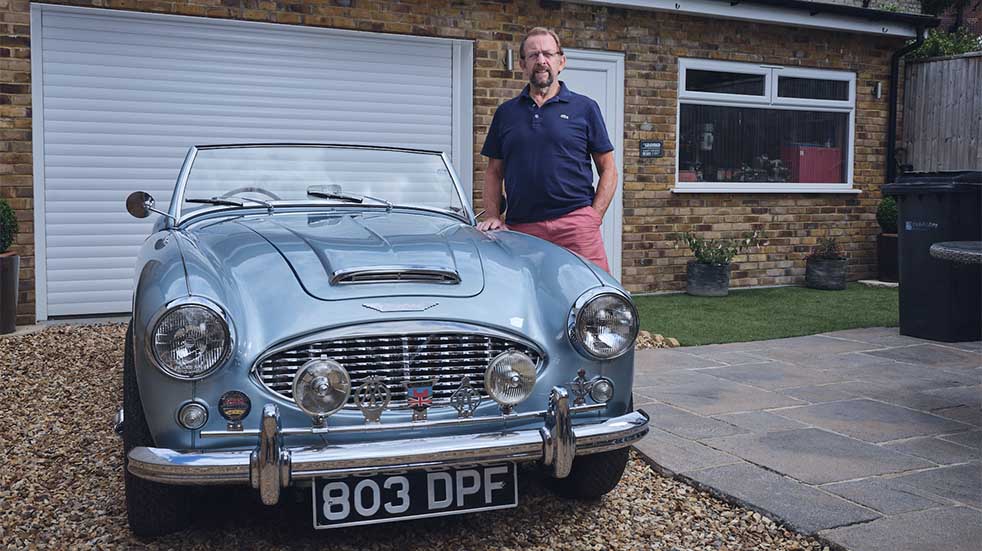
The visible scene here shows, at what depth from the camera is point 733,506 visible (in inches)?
125

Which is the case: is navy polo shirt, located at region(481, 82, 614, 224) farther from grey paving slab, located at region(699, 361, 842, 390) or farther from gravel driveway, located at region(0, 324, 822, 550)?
grey paving slab, located at region(699, 361, 842, 390)

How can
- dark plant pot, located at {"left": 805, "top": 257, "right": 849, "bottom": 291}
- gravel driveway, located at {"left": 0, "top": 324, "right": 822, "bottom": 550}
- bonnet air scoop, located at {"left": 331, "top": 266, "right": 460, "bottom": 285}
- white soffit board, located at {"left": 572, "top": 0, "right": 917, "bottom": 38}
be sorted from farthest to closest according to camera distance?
dark plant pot, located at {"left": 805, "top": 257, "right": 849, "bottom": 291} → white soffit board, located at {"left": 572, "top": 0, "right": 917, "bottom": 38} → gravel driveway, located at {"left": 0, "top": 324, "right": 822, "bottom": 550} → bonnet air scoop, located at {"left": 331, "top": 266, "right": 460, "bottom": 285}

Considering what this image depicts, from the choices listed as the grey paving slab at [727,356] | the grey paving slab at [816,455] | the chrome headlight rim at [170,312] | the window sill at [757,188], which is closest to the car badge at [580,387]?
the chrome headlight rim at [170,312]

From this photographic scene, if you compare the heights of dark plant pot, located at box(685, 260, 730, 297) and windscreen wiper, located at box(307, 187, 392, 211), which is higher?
windscreen wiper, located at box(307, 187, 392, 211)

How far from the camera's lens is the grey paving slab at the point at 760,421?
4.12m

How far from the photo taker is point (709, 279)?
9117 millimetres

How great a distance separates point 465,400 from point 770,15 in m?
8.07

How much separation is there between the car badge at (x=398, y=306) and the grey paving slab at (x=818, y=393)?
2801 mm

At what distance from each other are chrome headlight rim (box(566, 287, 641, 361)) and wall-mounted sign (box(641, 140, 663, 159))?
6451mm

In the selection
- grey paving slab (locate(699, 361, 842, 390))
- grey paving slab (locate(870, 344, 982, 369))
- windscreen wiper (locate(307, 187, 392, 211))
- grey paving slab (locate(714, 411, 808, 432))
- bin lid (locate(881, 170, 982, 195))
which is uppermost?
bin lid (locate(881, 170, 982, 195))

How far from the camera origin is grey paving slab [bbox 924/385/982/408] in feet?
15.2

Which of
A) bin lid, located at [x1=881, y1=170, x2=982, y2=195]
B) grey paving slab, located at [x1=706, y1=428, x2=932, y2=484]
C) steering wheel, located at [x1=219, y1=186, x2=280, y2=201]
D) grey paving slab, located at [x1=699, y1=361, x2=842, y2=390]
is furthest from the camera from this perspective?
bin lid, located at [x1=881, y1=170, x2=982, y2=195]

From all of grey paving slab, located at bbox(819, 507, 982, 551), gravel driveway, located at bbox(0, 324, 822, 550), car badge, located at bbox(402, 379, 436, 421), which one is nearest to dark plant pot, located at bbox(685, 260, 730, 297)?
gravel driveway, located at bbox(0, 324, 822, 550)

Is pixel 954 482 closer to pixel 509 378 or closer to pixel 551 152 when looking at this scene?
pixel 509 378
